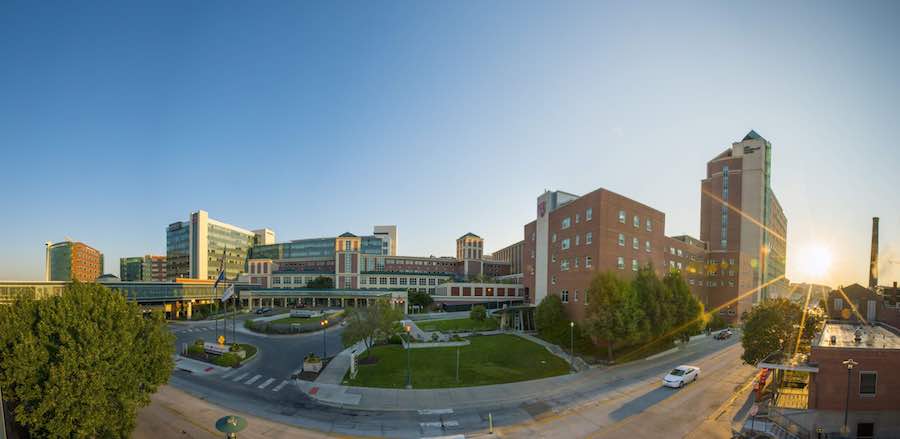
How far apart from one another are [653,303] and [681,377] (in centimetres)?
1067

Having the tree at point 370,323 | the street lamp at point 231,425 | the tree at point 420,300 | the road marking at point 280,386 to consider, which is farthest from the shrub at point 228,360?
the tree at point 420,300

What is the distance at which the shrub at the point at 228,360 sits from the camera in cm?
3656

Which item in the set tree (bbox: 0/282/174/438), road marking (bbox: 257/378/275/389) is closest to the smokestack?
road marking (bbox: 257/378/275/389)

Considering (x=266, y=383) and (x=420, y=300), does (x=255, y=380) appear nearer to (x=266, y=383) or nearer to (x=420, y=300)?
(x=266, y=383)

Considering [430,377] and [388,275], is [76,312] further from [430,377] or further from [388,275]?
[388,275]

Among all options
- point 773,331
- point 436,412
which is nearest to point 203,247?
point 436,412

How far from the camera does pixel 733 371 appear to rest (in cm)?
3756

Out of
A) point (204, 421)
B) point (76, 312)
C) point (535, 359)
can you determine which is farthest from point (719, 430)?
point (76, 312)

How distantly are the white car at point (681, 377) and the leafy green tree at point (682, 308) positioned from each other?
1186 cm

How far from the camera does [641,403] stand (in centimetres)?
2750

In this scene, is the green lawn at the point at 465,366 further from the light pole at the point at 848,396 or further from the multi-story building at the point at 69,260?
the multi-story building at the point at 69,260

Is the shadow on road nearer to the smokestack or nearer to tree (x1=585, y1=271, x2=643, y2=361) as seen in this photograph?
tree (x1=585, y1=271, x2=643, y2=361)

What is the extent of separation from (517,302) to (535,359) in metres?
59.3

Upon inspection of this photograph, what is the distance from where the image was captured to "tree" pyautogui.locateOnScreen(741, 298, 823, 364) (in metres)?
32.2
